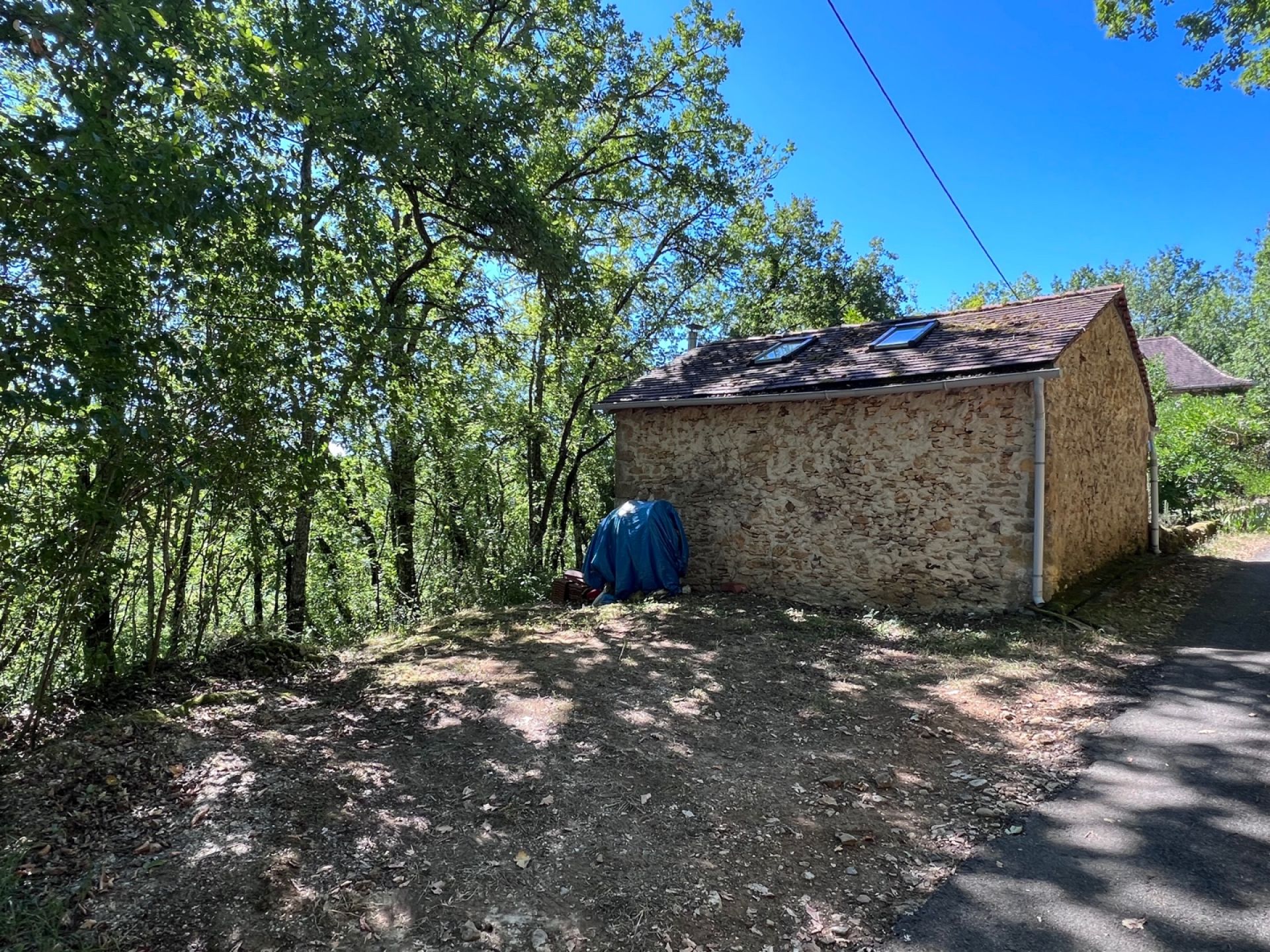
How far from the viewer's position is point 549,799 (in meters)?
3.46

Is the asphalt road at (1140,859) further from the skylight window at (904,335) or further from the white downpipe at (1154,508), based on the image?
the white downpipe at (1154,508)

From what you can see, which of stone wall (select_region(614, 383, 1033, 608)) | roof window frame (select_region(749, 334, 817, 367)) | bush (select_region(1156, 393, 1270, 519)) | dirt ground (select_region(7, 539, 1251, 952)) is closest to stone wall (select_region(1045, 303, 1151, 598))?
stone wall (select_region(614, 383, 1033, 608))

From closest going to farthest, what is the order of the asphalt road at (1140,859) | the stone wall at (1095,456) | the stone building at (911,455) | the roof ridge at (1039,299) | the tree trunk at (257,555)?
1. the asphalt road at (1140,859)
2. the tree trunk at (257,555)
3. the stone building at (911,455)
4. the stone wall at (1095,456)
5. the roof ridge at (1039,299)

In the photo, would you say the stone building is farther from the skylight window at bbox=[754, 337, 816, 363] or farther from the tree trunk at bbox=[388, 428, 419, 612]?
the tree trunk at bbox=[388, 428, 419, 612]

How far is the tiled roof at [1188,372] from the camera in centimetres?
2208

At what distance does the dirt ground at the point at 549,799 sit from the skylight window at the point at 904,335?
4486 millimetres

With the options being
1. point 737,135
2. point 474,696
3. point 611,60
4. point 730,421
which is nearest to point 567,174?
point 611,60

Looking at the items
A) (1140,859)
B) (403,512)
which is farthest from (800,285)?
(1140,859)

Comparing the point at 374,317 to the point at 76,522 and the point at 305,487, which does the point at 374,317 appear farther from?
the point at 76,522

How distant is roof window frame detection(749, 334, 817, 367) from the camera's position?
394 inches

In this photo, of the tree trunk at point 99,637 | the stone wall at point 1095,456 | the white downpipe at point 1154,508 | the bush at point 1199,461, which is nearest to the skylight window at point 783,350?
the stone wall at point 1095,456

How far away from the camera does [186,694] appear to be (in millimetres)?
4992

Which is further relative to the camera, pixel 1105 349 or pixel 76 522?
pixel 1105 349

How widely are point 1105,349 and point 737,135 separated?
7098 mm
